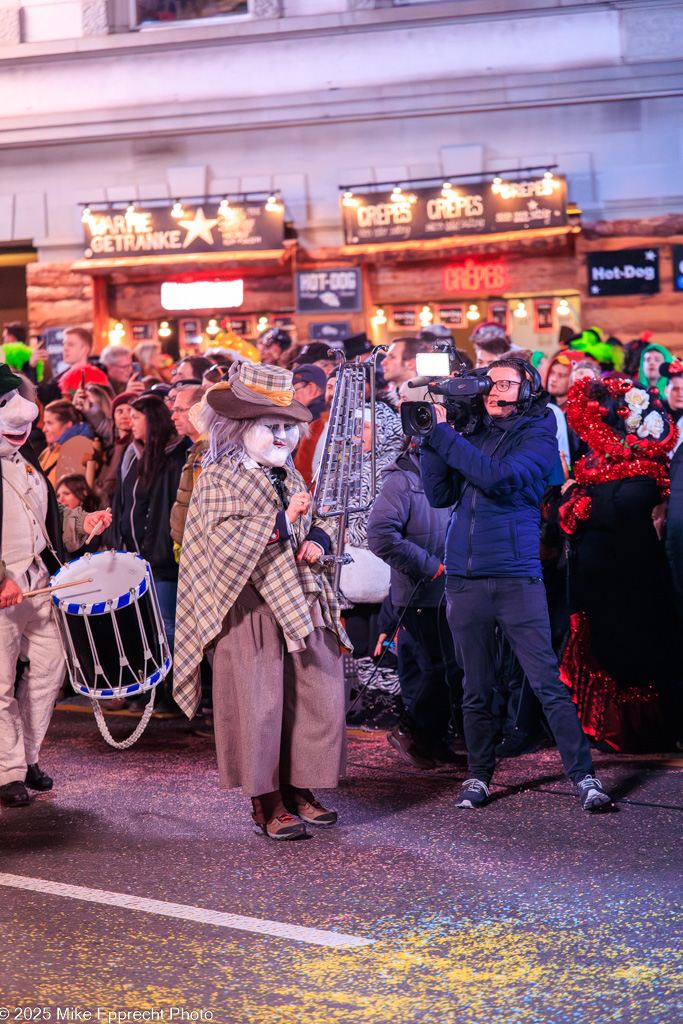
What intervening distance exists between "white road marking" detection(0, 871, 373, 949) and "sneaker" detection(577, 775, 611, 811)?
5.75ft

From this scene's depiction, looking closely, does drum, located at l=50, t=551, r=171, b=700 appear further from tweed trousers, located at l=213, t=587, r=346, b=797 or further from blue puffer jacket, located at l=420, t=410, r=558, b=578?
blue puffer jacket, located at l=420, t=410, r=558, b=578

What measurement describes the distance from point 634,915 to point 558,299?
39.5 feet

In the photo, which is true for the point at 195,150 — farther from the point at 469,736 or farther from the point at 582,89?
the point at 469,736

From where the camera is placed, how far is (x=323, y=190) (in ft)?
53.7

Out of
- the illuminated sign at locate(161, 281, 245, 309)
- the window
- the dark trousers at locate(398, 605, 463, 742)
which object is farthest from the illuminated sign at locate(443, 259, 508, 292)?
the dark trousers at locate(398, 605, 463, 742)

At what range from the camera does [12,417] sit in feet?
20.6

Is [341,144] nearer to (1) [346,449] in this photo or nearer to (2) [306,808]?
(1) [346,449]

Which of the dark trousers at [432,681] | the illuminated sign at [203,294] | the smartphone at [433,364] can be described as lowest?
the dark trousers at [432,681]

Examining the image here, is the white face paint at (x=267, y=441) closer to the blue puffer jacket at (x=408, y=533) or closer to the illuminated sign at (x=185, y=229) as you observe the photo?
the blue puffer jacket at (x=408, y=533)

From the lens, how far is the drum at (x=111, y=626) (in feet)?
21.5

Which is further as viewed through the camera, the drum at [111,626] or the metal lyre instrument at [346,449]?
the metal lyre instrument at [346,449]

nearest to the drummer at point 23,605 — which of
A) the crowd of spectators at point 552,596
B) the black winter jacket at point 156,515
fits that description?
the crowd of spectators at point 552,596

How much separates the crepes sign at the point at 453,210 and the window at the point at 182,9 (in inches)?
125

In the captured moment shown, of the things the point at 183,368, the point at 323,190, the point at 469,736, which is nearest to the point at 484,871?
the point at 469,736
